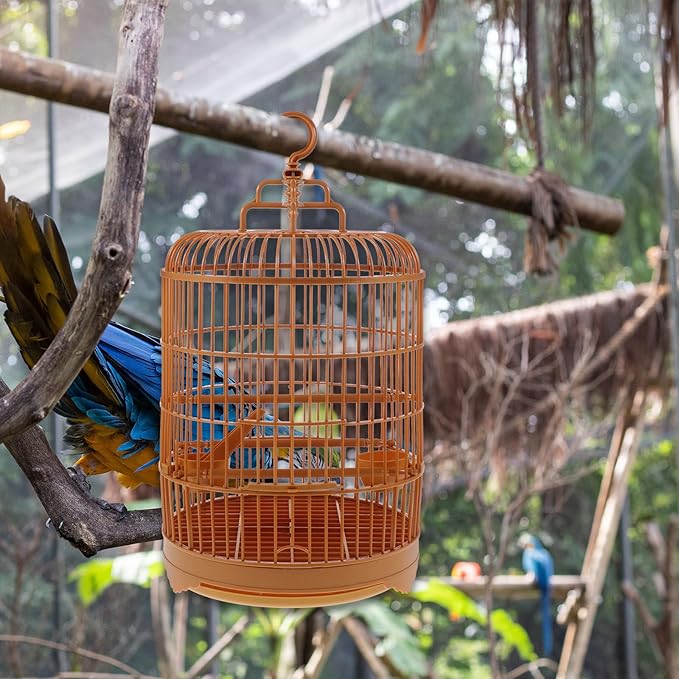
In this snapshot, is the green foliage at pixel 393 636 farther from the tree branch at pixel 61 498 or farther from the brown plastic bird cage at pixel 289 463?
the tree branch at pixel 61 498

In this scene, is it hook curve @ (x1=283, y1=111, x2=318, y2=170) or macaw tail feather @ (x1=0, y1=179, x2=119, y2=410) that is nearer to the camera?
macaw tail feather @ (x1=0, y1=179, x2=119, y2=410)

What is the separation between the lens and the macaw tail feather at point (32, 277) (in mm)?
967

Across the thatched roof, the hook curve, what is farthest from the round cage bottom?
the thatched roof

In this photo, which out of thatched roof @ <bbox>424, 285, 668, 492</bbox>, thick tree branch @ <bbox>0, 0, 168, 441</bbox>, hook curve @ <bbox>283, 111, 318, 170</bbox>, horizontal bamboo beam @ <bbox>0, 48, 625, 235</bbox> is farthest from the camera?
thatched roof @ <bbox>424, 285, 668, 492</bbox>

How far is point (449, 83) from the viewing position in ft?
15.8

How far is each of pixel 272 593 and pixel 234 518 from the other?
0.86 ft

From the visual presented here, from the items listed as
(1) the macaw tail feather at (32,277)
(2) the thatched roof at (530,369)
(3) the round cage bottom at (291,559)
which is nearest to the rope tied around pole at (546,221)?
(2) the thatched roof at (530,369)

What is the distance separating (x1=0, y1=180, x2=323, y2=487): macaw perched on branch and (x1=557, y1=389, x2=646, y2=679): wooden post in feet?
6.94

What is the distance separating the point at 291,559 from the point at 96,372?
37 cm

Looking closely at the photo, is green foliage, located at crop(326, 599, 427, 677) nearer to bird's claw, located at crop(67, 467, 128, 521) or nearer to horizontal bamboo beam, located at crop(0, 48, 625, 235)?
horizontal bamboo beam, located at crop(0, 48, 625, 235)

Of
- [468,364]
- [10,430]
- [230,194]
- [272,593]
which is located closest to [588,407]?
[468,364]

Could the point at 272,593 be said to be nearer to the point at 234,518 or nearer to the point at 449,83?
the point at 234,518

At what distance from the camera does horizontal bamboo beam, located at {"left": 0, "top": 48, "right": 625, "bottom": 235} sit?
5.96 ft

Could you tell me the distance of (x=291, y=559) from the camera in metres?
1.12
